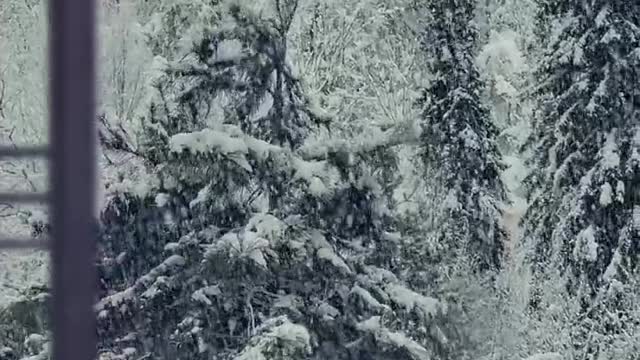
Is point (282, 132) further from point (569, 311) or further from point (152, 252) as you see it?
point (569, 311)

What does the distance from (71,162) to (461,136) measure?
9.27 meters

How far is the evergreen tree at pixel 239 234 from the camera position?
250 inches

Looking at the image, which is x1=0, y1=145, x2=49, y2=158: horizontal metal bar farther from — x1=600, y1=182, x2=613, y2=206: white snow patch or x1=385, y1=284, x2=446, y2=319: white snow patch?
x1=600, y1=182, x2=613, y2=206: white snow patch

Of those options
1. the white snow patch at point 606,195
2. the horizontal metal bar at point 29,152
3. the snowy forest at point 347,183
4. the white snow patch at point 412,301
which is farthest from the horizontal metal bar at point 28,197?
the white snow patch at point 606,195

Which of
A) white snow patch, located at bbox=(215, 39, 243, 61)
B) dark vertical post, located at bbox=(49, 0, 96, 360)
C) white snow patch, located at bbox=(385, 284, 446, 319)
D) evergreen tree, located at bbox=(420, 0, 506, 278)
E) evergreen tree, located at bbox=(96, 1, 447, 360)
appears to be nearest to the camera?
dark vertical post, located at bbox=(49, 0, 96, 360)

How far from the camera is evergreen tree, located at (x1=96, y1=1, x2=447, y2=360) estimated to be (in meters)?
6.36

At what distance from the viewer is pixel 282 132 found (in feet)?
22.5

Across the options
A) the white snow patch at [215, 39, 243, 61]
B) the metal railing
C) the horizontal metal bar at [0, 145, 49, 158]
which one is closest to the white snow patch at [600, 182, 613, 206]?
the white snow patch at [215, 39, 243, 61]

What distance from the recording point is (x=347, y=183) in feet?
21.1

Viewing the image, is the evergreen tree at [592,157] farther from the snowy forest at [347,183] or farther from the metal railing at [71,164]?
the metal railing at [71,164]

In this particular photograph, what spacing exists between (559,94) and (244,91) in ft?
13.6

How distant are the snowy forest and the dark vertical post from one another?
14.8 feet

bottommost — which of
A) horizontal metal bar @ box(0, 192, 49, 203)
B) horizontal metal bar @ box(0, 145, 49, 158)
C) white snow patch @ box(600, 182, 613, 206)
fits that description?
white snow patch @ box(600, 182, 613, 206)

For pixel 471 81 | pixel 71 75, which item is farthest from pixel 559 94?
pixel 71 75
